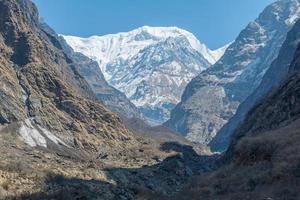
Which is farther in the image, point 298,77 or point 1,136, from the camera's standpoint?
point 1,136

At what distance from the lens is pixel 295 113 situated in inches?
3752

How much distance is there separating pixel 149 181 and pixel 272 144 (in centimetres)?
6123

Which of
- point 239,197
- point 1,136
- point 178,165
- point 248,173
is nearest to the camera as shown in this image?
point 239,197

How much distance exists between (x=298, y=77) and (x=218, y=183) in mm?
71501

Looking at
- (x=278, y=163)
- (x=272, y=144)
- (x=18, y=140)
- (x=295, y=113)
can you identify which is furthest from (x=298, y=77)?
(x=18, y=140)

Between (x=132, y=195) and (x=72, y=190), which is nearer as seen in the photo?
(x=72, y=190)

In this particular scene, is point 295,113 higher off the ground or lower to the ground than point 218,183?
higher

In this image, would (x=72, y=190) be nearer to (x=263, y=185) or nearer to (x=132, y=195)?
(x=132, y=195)

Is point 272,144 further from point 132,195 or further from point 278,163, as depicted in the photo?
point 132,195

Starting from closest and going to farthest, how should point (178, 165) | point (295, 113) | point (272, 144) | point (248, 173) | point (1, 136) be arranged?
point (248, 173), point (272, 144), point (295, 113), point (178, 165), point (1, 136)

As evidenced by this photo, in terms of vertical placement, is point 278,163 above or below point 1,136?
below

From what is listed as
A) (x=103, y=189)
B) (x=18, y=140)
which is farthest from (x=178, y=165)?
(x=103, y=189)

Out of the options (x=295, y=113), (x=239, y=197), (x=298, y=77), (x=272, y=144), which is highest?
(x=298, y=77)

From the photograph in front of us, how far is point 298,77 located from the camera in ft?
400
